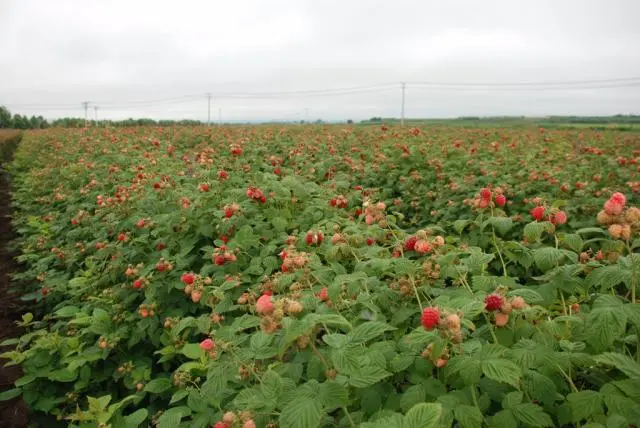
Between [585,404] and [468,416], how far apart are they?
321 millimetres

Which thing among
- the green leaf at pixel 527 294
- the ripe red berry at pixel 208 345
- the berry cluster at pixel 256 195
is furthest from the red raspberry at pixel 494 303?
the berry cluster at pixel 256 195

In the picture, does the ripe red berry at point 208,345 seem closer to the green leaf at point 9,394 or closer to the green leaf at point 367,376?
the green leaf at point 367,376

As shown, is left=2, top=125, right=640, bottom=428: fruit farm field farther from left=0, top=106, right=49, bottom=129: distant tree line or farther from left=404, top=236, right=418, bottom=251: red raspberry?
left=0, top=106, right=49, bottom=129: distant tree line

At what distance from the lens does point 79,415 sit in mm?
2371

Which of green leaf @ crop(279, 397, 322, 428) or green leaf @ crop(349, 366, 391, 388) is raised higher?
green leaf @ crop(349, 366, 391, 388)

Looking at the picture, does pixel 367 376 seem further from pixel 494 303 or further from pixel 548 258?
pixel 548 258

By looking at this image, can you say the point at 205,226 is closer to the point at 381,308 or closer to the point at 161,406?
the point at 161,406

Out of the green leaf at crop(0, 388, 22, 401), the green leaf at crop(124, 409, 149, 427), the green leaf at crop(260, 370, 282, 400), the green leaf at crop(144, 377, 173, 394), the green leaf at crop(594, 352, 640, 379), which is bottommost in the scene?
the green leaf at crop(0, 388, 22, 401)

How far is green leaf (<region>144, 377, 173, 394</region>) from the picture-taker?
2586 mm

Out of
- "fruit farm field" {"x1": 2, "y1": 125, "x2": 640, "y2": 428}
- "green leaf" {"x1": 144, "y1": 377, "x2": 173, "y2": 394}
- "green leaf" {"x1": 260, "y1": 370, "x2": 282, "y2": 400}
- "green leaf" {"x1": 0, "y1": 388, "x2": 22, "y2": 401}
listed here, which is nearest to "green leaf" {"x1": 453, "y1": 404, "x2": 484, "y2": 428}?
"fruit farm field" {"x1": 2, "y1": 125, "x2": 640, "y2": 428}

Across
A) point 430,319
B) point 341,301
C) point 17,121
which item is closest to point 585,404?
point 430,319

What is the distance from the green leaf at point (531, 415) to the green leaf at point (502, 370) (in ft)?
0.40

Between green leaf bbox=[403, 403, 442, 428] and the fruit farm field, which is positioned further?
the fruit farm field

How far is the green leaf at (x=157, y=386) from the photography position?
8.48ft
